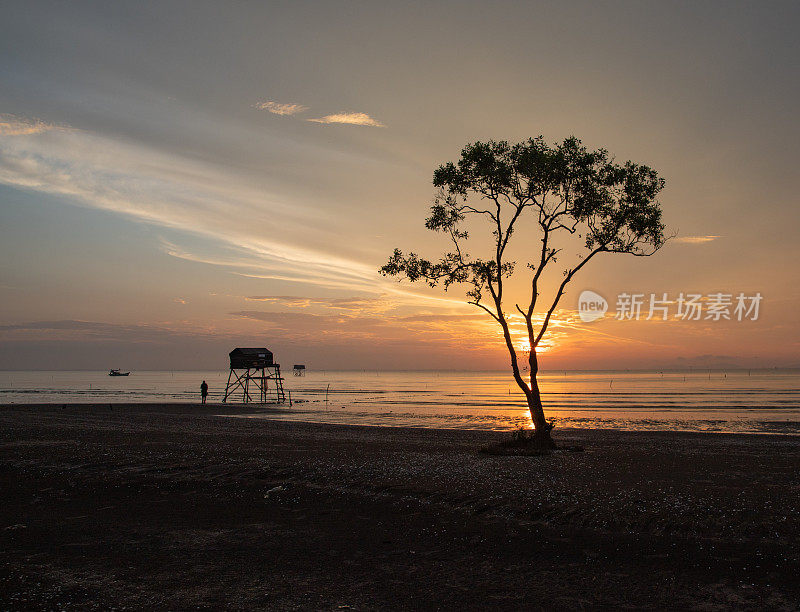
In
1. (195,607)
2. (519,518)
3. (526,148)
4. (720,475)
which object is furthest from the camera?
(526,148)

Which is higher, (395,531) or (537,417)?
(537,417)

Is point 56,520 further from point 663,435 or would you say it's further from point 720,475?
point 663,435

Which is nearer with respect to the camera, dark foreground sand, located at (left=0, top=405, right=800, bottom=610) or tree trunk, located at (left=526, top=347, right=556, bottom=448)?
dark foreground sand, located at (left=0, top=405, right=800, bottom=610)

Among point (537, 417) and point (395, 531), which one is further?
point (537, 417)

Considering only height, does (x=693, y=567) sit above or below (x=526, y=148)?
below

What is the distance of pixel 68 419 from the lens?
42.8m

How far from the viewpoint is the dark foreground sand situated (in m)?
8.38

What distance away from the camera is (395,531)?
1165 cm

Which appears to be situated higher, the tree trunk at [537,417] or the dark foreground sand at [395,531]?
the tree trunk at [537,417]

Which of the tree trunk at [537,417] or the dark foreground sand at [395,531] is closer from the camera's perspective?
the dark foreground sand at [395,531]

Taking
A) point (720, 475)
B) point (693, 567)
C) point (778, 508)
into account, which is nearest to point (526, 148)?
point (720, 475)

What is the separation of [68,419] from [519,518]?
42.9 meters

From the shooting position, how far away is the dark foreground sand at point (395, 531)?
8375 mm

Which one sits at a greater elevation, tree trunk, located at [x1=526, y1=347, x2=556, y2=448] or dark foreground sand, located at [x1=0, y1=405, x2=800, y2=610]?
tree trunk, located at [x1=526, y1=347, x2=556, y2=448]
